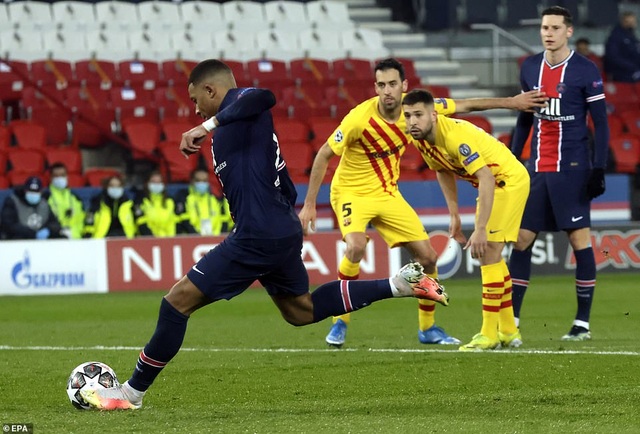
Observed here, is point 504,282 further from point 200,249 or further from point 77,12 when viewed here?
point 77,12

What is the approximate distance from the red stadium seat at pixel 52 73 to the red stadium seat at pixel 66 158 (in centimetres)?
235

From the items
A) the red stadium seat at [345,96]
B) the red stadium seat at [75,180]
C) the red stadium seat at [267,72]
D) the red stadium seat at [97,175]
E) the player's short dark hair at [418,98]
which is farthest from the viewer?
the red stadium seat at [267,72]

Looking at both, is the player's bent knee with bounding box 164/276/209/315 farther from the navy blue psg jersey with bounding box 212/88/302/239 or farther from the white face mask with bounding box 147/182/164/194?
the white face mask with bounding box 147/182/164/194

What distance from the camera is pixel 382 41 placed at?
24938 mm

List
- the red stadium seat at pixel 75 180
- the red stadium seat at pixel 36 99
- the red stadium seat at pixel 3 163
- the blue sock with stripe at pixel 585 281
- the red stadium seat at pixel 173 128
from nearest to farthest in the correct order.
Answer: the blue sock with stripe at pixel 585 281 → the red stadium seat at pixel 3 163 → the red stadium seat at pixel 75 180 → the red stadium seat at pixel 173 128 → the red stadium seat at pixel 36 99

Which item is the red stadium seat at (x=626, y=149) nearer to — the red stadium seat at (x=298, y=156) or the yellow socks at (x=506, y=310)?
the red stadium seat at (x=298, y=156)

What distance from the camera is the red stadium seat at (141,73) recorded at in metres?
21.6

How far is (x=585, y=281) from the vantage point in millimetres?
10016

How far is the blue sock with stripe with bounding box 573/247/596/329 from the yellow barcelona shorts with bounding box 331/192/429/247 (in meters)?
1.20

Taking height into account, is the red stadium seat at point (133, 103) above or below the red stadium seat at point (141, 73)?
below

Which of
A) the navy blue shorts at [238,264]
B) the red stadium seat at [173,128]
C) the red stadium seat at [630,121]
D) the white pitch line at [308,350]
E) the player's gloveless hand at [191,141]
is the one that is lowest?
the red stadium seat at [630,121]

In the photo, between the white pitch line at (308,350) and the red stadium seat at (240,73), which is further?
the red stadium seat at (240,73)

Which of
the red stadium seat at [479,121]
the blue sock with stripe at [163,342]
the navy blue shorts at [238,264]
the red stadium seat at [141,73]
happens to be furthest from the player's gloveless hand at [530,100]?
the red stadium seat at [141,73]

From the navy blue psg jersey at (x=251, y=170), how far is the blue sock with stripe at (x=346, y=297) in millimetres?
517
